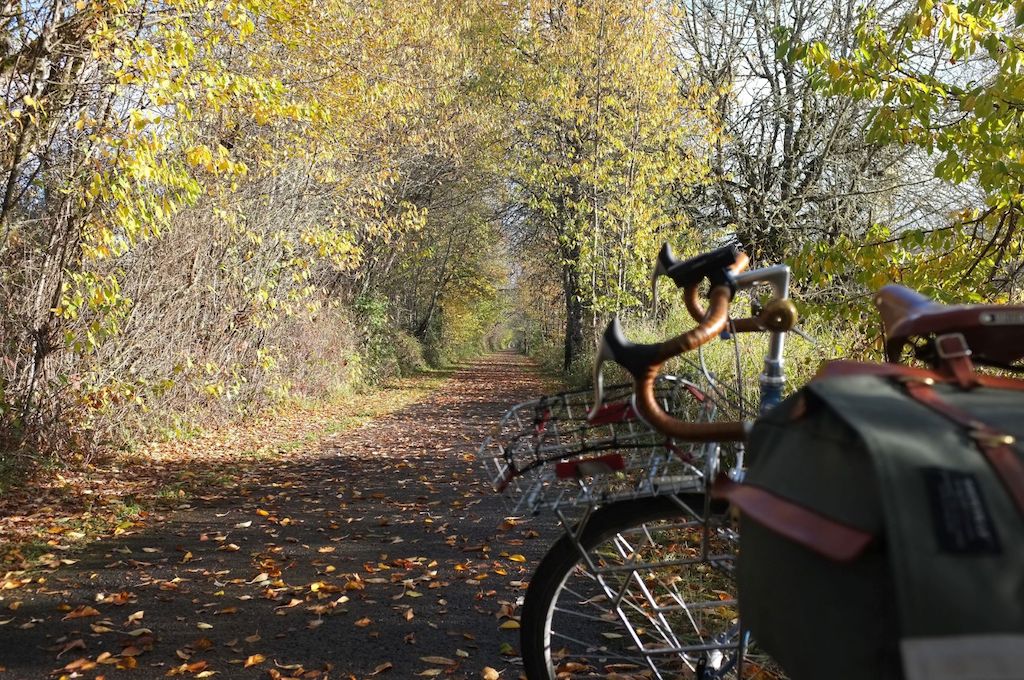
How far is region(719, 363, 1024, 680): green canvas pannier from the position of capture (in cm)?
105

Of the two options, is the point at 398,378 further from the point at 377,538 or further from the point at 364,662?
the point at 364,662

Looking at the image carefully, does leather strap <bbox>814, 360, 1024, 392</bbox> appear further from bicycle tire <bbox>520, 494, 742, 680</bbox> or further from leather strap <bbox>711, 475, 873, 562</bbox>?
bicycle tire <bbox>520, 494, 742, 680</bbox>

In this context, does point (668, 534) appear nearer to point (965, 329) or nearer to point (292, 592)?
point (965, 329)

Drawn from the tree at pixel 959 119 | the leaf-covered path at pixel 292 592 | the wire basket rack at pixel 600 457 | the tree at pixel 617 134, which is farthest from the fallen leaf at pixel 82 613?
the tree at pixel 617 134

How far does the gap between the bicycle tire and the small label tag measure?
43.0 inches

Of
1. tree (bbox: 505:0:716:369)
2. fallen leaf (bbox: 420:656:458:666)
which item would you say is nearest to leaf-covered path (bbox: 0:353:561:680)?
fallen leaf (bbox: 420:656:458:666)

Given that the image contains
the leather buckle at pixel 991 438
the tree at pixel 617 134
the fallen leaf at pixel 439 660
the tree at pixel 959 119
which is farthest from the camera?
the tree at pixel 617 134

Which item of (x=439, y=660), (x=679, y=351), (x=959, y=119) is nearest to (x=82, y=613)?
(x=439, y=660)

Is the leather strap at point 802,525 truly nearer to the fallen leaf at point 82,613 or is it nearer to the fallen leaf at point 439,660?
the fallen leaf at point 439,660

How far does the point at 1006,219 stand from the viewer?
16.7ft

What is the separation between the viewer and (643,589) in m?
2.38

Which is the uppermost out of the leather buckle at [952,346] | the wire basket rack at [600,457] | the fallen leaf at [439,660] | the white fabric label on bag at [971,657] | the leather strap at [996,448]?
the leather buckle at [952,346]

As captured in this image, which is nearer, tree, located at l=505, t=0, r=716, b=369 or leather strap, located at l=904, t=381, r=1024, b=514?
leather strap, located at l=904, t=381, r=1024, b=514

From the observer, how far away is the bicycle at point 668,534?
190cm
